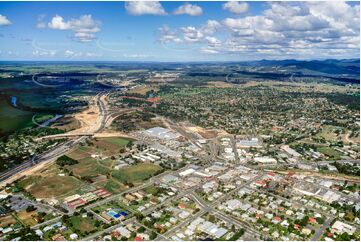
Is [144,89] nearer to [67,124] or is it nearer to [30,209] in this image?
[67,124]

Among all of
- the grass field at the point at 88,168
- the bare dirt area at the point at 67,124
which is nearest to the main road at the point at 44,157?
the grass field at the point at 88,168

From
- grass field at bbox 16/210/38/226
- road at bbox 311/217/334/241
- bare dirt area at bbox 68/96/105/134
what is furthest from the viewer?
bare dirt area at bbox 68/96/105/134

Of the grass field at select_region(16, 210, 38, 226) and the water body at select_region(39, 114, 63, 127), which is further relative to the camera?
the water body at select_region(39, 114, 63, 127)

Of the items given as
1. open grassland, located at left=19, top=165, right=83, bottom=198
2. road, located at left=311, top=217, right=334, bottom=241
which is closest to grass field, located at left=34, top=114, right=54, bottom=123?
open grassland, located at left=19, top=165, right=83, bottom=198

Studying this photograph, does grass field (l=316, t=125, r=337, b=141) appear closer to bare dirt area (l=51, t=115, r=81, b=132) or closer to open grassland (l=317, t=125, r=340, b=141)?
open grassland (l=317, t=125, r=340, b=141)

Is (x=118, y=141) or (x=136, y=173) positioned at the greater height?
(x=118, y=141)

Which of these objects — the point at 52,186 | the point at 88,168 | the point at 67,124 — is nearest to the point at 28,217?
the point at 52,186

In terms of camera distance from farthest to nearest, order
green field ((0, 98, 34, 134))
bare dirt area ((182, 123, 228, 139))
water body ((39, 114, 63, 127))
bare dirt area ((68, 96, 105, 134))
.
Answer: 1. water body ((39, 114, 63, 127))
2. green field ((0, 98, 34, 134))
3. bare dirt area ((68, 96, 105, 134))
4. bare dirt area ((182, 123, 228, 139))

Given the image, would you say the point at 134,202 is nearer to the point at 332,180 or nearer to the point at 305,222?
the point at 305,222
